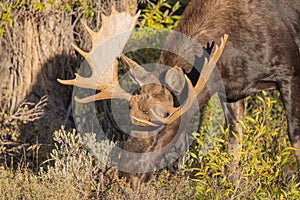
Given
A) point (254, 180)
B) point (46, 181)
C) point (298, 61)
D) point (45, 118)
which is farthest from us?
point (45, 118)

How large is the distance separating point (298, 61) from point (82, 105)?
326cm

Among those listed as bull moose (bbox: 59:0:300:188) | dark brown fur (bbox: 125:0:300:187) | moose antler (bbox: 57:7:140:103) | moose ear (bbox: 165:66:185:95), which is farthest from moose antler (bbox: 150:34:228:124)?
moose antler (bbox: 57:7:140:103)

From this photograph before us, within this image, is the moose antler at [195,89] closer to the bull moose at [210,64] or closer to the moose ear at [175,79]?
the bull moose at [210,64]

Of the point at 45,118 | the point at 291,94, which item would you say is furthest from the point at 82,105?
the point at 291,94

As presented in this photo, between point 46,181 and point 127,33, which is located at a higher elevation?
point 127,33

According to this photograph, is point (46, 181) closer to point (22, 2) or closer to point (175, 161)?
point (175, 161)

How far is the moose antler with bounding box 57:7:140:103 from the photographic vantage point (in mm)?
6719

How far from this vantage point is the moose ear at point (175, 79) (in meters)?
6.64

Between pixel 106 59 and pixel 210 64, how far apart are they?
1097mm

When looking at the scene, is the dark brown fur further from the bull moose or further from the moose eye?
the moose eye

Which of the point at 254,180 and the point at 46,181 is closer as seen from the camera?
the point at 254,180

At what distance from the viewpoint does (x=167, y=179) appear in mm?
7312

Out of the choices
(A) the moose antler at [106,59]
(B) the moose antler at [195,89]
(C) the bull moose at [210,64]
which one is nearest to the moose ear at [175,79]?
(C) the bull moose at [210,64]

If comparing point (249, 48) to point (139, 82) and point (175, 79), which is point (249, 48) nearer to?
point (175, 79)
